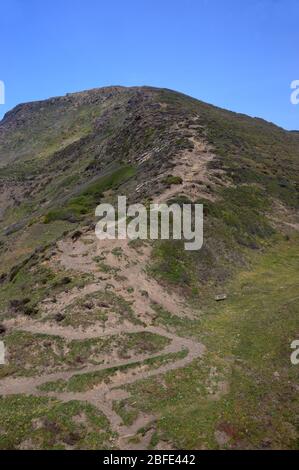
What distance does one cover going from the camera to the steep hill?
82.0 ft

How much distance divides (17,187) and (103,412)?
112255 millimetres

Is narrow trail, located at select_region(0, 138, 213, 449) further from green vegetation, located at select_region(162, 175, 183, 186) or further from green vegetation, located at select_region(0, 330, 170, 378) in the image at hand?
green vegetation, located at select_region(162, 175, 183, 186)

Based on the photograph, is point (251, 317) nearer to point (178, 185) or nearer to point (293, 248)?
point (293, 248)

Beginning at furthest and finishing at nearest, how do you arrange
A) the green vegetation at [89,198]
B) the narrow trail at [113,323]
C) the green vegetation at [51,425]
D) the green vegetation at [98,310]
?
the green vegetation at [89,198]
the green vegetation at [98,310]
the narrow trail at [113,323]
the green vegetation at [51,425]

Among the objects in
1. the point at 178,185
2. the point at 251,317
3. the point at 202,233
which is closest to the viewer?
the point at 251,317

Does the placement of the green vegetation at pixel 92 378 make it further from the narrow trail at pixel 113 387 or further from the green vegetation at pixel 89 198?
the green vegetation at pixel 89 198

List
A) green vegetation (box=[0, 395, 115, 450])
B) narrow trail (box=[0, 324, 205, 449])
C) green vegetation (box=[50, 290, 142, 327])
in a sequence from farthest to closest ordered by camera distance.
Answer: green vegetation (box=[50, 290, 142, 327]) < narrow trail (box=[0, 324, 205, 449]) < green vegetation (box=[0, 395, 115, 450])

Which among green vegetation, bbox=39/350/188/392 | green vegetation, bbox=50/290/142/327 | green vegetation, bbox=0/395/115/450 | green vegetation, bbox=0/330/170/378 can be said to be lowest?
green vegetation, bbox=0/395/115/450

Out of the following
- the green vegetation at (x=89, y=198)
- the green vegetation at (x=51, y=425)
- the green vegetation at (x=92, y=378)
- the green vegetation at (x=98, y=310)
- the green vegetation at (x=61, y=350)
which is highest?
the green vegetation at (x=89, y=198)

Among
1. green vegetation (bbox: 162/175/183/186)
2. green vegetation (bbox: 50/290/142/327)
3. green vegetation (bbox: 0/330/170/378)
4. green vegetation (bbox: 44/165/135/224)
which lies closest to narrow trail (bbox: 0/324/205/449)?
green vegetation (bbox: 0/330/170/378)

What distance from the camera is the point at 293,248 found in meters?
58.3

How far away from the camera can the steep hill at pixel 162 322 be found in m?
25.0

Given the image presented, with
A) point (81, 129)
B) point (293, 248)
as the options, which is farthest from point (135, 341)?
point (81, 129)

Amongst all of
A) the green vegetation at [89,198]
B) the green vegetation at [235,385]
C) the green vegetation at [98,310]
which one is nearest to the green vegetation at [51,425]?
the green vegetation at [235,385]
